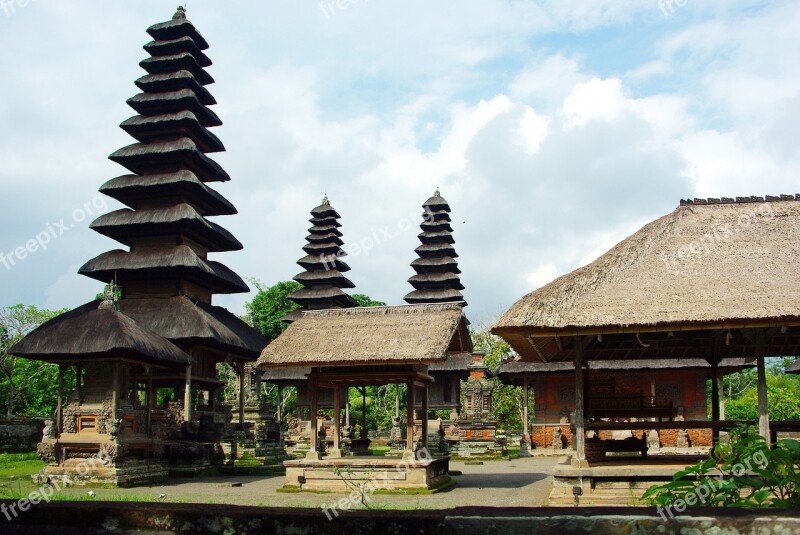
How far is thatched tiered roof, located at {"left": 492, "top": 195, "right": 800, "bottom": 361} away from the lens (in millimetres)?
12109

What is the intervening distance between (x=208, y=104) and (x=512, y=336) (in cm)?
2368

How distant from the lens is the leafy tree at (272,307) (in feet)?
195

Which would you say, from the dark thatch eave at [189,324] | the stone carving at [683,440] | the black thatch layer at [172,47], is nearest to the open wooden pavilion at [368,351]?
the dark thatch eave at [189,324]

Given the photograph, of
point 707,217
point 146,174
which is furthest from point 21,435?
point 707,217

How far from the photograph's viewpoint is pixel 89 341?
19828 millimetres

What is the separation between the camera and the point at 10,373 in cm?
4059

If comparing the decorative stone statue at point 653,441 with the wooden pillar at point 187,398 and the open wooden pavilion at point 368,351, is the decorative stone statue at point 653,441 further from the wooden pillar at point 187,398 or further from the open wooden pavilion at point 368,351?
the wooden pillar at point 187,398

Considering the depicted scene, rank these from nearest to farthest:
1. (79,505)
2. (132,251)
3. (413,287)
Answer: (79,505), (132,251), (413,287)

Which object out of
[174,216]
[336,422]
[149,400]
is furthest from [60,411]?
[174,216]

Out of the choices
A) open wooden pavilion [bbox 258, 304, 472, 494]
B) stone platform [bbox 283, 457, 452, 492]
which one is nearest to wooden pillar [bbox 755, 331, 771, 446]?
open wooden pavilion [bbox 258, 304, 472, 494]

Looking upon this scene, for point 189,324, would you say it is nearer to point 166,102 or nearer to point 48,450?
point 48,450

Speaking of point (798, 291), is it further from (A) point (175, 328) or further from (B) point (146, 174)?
(B) point (146, 174)

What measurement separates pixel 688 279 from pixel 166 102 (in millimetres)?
23720

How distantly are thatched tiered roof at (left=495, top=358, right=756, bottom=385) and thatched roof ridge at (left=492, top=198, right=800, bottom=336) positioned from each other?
19413mm
